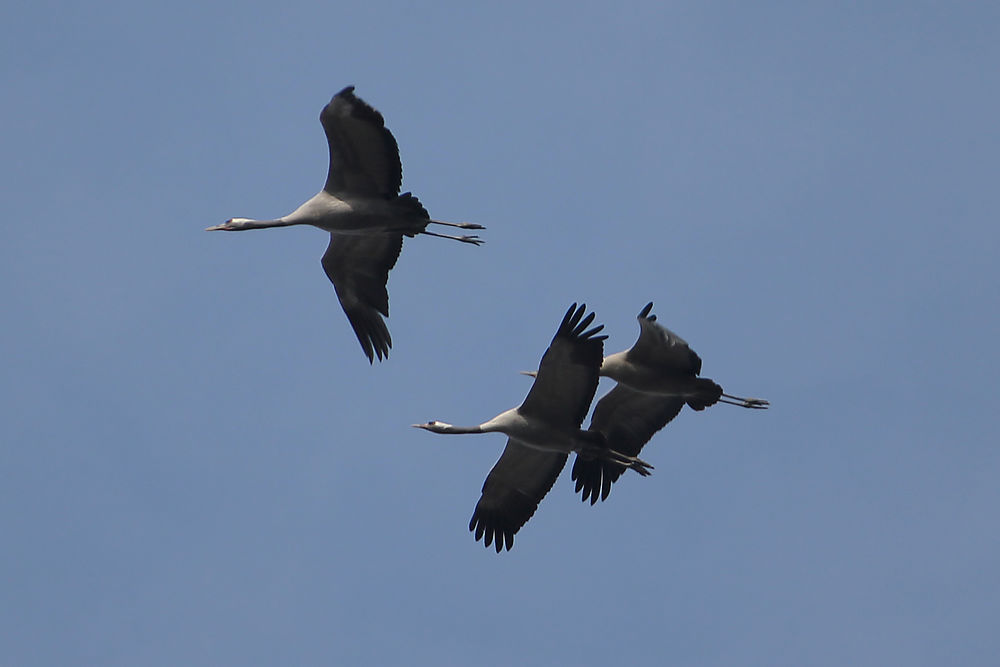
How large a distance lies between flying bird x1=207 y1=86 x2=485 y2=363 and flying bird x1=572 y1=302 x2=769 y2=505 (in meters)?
2.59

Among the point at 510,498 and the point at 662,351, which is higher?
the point at 662,351

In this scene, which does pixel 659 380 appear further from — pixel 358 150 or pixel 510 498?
pixel 358 150

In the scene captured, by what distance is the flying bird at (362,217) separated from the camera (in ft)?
70.7

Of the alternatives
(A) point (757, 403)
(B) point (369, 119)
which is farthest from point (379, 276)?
(A) point (757, 403)

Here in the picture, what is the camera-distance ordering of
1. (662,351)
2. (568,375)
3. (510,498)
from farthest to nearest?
(662,351) < (510,498) < (568,375)

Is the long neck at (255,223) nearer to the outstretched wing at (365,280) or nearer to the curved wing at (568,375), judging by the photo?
the outstretched wing at (365,280)

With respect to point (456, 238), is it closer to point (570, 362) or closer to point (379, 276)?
point (379, 276)

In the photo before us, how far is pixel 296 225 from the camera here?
22.7m

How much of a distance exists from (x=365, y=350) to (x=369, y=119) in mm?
3524

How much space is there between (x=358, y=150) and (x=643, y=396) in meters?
4.88

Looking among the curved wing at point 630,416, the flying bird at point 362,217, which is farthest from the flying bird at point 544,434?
the flying bird at point 362,217

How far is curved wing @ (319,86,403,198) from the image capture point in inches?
840

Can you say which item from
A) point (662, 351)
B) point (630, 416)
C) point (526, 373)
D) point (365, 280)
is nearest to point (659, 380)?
point (662, 351)

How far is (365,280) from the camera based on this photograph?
2347 centimetres
